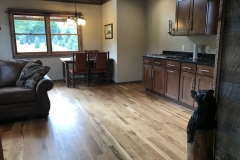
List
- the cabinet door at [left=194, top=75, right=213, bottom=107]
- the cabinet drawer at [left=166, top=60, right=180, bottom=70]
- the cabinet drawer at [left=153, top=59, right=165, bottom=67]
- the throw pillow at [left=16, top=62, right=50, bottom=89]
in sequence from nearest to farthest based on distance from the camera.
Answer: the cabinet door at [left=194, top=75, right=213, bottom=107]
the throw pillow at [left=16, top=62, right=50, bottom=89]
the cabinet drawer at [left=166, top=60, right=180, bottom=70]
the cabinet drawer at [left=153, top=59, right=165, bottom=67]

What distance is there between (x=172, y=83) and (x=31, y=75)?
2636 mm

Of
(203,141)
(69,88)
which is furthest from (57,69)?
(203,141)

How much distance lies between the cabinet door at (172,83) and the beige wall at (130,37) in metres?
1.97

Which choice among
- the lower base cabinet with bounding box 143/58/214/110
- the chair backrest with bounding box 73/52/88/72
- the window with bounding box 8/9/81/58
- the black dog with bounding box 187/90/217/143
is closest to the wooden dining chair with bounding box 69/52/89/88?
the chair backrest with bounding box 73/52/88/72

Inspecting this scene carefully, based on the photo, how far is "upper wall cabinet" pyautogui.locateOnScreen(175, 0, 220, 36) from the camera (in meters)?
3.17

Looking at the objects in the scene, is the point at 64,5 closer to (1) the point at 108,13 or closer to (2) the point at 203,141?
(1) the point at 108,13

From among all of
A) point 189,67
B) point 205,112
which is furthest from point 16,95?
point 189,67

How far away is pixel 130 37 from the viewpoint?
5613 millimetres

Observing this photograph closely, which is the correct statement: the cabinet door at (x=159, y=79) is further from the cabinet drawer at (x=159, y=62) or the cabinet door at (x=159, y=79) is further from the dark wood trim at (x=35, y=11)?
the dark wood trim at (x=35, y=11)

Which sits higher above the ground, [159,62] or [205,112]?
[159,62]

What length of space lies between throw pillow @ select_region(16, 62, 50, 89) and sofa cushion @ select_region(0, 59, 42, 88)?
16cm

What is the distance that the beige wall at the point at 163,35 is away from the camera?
13.4 ft

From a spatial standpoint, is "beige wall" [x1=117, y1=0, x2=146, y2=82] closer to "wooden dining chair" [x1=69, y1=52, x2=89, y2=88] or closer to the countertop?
"wooden dining chair" [x1=69, y1=52, x2=89, y2=88]

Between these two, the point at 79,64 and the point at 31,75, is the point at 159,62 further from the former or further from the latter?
the point at 31,75
